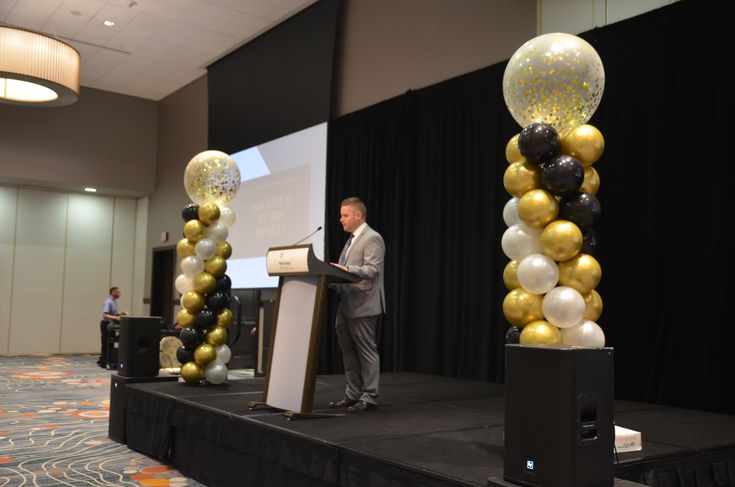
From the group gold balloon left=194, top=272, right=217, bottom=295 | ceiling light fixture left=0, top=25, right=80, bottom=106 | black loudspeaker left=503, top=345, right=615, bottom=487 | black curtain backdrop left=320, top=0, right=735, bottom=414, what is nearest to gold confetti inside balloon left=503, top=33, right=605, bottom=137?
black loudspeaker left=503, top=345, right=615, bottom=487

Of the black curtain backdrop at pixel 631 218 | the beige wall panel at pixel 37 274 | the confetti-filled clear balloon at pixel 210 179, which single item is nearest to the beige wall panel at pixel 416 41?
the black curtain backdrop at pixel 631 218

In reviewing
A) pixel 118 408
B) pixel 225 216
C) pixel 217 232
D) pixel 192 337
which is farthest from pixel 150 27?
pixel 118 408

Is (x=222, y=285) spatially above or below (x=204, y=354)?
above

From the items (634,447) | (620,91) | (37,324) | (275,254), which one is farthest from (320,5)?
(37,324)

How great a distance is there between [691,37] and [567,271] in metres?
2.53

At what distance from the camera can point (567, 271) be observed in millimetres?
3027

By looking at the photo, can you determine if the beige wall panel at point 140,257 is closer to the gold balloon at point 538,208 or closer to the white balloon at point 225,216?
the white balloon at point 225,216

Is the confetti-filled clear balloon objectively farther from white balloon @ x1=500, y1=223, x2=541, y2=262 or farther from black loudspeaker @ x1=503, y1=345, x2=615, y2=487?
black loudspeaker @ x1=503, y1=345, x2=615, y2=487

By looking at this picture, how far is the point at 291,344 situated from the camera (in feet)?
12.3

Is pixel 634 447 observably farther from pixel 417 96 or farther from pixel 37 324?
pixel 37 324

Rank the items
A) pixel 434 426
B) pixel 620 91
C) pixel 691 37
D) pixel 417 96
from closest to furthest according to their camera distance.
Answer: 1. pixel 434 426
2. pixel 691 37
3. pixel 620 91
4. pixel 417 96

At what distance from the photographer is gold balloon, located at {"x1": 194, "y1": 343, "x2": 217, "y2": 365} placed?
486cm

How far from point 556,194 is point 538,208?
11 centimetres

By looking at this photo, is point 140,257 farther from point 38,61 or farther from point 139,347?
point 139,347
